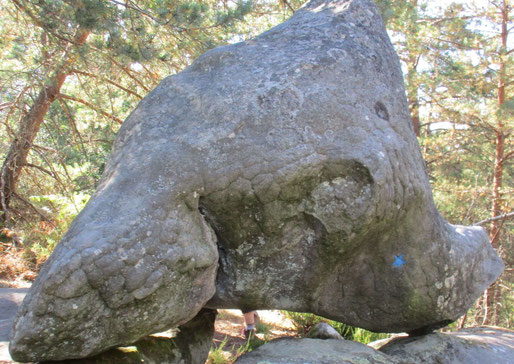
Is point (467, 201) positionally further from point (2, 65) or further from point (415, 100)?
point (2, 65)

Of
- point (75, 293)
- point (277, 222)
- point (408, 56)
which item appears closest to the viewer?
point (75, 293)

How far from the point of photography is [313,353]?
2.35 meters

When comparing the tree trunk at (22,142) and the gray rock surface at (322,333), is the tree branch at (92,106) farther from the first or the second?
the gray rock surface at (322,333)

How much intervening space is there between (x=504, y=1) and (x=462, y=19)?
25.5 inches

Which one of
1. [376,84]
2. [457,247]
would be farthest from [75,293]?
[457,247]

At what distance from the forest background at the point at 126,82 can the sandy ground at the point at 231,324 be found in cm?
201

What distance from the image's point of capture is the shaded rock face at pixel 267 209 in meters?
1.86

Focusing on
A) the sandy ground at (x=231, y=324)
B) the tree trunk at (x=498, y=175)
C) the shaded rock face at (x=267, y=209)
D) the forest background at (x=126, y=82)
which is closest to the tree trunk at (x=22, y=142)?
the forest background at (x=126, y=82)

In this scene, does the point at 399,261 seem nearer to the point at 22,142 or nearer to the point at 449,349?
the point at 449,349

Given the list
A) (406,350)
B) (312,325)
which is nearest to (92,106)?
(312,325)

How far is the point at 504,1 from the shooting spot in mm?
7547

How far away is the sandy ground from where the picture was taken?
2949 mm

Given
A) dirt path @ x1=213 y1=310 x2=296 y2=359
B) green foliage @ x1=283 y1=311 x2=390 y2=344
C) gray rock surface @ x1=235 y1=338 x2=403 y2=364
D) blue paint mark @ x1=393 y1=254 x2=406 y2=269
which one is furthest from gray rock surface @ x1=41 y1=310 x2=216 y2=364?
green foliage @ x1=283 y1=311 x2=390 y2=344

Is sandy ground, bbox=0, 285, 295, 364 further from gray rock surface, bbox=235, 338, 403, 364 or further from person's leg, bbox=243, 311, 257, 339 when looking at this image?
gray rock surface, bbox=235, 338, 403, 364
